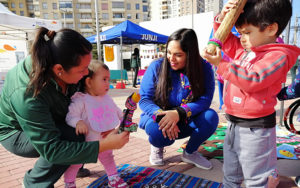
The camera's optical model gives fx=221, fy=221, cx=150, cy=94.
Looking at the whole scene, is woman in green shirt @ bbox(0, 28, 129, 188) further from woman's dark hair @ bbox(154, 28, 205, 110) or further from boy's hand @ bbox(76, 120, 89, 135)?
woman's dark hair @ bbox(154, 28, 205, 110)

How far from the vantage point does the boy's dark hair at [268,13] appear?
123 centimetres

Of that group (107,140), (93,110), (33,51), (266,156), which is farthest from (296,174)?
(33,51)

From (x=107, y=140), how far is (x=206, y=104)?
3.69 ft

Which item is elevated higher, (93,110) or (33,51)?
(33,51)

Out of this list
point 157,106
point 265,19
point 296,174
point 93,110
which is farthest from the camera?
point 157,106

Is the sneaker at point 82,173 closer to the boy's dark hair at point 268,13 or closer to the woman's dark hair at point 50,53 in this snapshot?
the woman's dark hair at point 50,53

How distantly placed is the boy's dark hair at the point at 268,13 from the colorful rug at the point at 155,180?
125 cm

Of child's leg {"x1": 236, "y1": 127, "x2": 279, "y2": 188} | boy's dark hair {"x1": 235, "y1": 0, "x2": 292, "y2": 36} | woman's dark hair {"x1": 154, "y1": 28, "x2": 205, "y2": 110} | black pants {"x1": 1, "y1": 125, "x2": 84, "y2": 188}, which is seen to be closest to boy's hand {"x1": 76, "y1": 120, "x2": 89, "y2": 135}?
black pants {"x1": 1, "y1": 125, "x2": 84, "y2": 188}

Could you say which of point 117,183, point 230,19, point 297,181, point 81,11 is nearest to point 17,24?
point 117,183

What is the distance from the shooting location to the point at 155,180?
1.88m

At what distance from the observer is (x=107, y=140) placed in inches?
52.4

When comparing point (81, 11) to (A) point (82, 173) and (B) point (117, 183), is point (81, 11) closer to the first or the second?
(A) point (82, 173)

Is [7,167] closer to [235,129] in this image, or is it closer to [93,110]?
[93,110]

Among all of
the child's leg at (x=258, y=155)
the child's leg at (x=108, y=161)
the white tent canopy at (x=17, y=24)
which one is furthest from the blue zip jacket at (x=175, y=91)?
the white tent canopy at (x=17, y=24)
